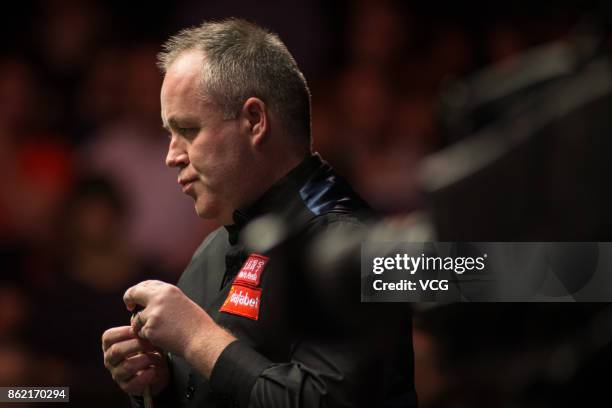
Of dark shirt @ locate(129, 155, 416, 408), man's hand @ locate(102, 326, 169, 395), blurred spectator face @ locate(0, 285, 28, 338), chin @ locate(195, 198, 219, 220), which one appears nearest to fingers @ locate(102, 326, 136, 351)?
man's hand @ locate(102, 326, 169, 395)

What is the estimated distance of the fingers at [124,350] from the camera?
158 centimetres

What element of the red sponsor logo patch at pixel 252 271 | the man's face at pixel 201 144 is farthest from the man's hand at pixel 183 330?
the man's face at pixel 201 144

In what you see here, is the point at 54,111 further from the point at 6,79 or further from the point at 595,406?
the point at 595,406

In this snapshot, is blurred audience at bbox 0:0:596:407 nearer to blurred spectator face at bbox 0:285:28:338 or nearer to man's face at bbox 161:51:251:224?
Result: blurred spectator face at bbox 0:285:28:338

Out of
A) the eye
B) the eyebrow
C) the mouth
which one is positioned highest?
the eyebrow

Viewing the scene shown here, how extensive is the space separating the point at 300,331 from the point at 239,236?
0.86 feet

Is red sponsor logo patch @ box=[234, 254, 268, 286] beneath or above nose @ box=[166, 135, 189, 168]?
beneath

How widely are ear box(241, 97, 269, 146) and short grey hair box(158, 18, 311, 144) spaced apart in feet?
0.05

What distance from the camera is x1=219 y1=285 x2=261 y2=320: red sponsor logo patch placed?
1524 millimetres

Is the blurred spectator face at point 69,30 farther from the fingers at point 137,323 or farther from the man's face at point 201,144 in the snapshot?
the fingers at point 137,323

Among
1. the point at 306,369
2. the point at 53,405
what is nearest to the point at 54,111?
the point at 53,405

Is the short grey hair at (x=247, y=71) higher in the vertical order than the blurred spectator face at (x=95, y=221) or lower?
higher

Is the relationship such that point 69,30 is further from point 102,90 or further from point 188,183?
point 188,183

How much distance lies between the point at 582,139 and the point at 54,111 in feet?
5.30
